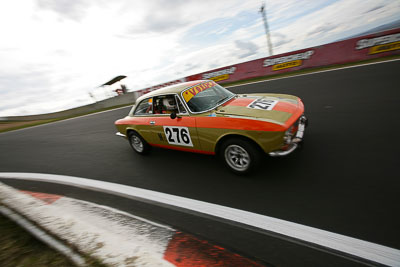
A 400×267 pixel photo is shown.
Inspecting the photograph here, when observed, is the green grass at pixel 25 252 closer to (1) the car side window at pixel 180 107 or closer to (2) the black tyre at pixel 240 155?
(2) the black tyre at pixel 240 155

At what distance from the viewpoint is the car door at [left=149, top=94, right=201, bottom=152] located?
3521 millimetres

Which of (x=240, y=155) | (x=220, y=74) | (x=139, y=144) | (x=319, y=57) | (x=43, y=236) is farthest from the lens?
(x=220, y=74)

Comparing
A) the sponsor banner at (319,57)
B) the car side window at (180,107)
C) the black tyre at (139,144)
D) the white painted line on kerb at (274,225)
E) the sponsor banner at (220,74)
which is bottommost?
the white painted line on kerb at (274,225)

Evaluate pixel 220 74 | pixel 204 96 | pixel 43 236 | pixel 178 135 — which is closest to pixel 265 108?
pixel 204 96

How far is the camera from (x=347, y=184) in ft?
8.75

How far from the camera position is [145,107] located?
4410 mm

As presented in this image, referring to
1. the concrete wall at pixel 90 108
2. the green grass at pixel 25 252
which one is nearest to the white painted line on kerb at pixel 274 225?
the green grass at pixel 25 252

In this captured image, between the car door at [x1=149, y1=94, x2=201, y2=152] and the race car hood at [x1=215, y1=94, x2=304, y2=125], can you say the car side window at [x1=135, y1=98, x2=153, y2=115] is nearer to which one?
the car door at [x1=149, y1=94, x2=201, y2=152]

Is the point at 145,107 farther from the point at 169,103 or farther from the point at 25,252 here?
the point at 25,252

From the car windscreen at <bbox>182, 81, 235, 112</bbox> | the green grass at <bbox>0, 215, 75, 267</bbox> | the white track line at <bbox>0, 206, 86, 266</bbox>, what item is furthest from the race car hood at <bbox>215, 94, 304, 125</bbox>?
the green grass at <bbox>0, 215, 75, 267</bbox>

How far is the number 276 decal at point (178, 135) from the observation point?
3.59 metres

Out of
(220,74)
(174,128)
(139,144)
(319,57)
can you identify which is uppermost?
(220,74)

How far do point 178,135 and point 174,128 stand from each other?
149mm

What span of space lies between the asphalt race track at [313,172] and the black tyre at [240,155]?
18cm
